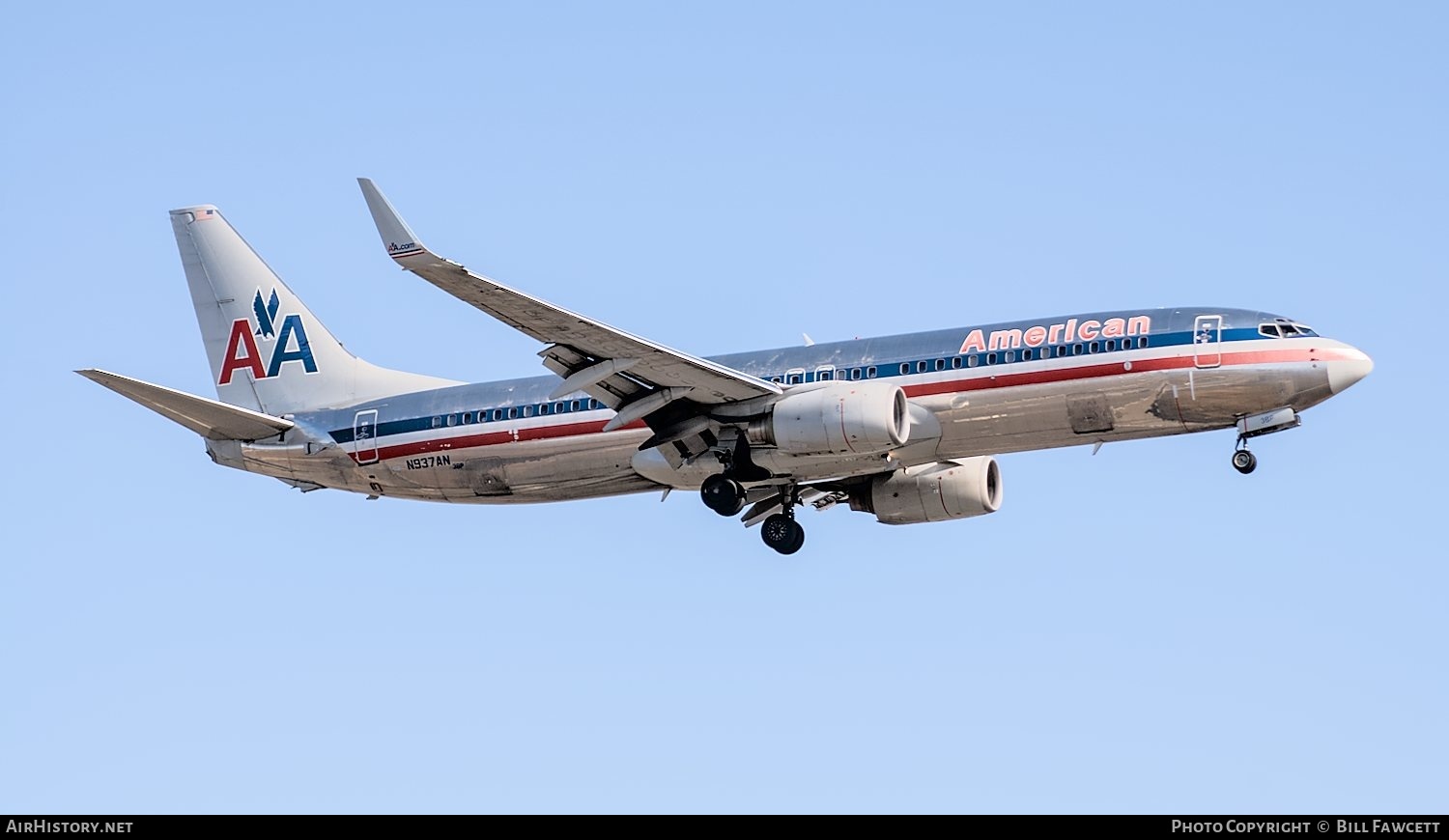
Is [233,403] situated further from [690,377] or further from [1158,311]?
[1158,311]

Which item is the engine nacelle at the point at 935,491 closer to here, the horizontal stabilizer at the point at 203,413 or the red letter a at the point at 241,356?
the horizontal stabilizer at the point at 203,413

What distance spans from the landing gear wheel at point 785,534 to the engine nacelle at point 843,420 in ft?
16.4

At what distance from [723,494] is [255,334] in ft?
49.4

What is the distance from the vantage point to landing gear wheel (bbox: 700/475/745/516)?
139ft

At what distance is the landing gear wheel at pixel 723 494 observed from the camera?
42500mm

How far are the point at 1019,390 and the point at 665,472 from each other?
833cm

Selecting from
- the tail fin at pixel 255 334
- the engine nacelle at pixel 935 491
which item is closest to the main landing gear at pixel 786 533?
the engine nacelle at pixel 935 491

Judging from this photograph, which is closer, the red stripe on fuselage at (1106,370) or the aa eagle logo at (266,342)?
the red stripe on fuselage at (1106,370)

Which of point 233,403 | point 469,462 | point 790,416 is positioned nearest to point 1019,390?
point 790,416

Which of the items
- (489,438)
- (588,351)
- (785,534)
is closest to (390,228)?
(588,351)

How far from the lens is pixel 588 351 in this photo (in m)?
40.0

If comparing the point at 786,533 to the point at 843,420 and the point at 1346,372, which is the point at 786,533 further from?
the point at 1346,372
